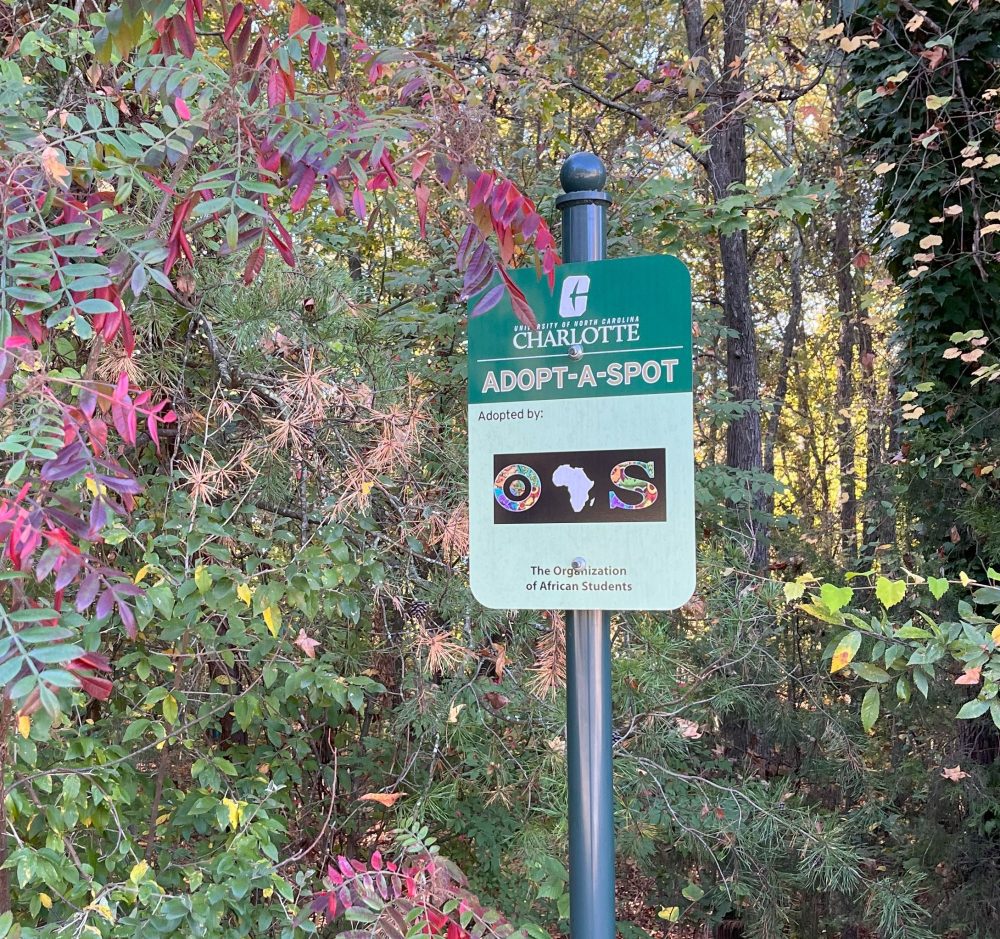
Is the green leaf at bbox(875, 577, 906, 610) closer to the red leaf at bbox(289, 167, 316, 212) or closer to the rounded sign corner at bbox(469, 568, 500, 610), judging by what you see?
the rounded sign corner at bbox(469, 568, 500, 610)

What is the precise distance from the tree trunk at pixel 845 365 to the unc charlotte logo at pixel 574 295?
421cm

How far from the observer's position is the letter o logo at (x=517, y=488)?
1461 millimetres

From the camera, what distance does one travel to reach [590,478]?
1429mm

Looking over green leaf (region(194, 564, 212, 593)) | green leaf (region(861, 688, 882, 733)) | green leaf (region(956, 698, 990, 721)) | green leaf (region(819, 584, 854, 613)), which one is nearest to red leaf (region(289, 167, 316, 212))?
green leaf (region(194, 564, 212, 593))

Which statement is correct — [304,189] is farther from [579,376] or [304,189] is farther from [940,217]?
[940,217]

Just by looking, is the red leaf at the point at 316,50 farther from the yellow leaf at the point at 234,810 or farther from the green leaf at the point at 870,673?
the yellow leaf at the point at 234,810

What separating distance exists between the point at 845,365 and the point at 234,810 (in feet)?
30.9

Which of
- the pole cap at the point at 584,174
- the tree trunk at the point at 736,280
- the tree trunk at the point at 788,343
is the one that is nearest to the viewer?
the pole cap at the point at 584,174

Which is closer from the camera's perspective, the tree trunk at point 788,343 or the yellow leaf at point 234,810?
the yellow leaf at point 234,810

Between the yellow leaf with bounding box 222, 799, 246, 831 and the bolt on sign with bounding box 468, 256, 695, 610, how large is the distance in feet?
2.67

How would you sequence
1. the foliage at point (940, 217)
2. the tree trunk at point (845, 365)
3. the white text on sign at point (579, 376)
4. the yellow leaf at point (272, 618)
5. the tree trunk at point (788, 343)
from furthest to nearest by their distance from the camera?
the tree trunk at point (788, 343) < the tree trunk at point (845, 365) < the foliage at point (940, 217) < the yellow leaf at point (272, 618) < the white text on sign at point (579, 376)

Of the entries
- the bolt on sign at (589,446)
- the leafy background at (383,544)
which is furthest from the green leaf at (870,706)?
the bolt on sign at (589,446)

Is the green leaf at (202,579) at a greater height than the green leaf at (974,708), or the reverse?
the green leaf at (202,579)

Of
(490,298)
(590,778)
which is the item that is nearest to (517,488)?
(490,298)
